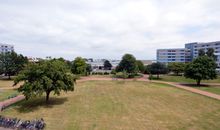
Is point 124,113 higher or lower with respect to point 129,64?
lower

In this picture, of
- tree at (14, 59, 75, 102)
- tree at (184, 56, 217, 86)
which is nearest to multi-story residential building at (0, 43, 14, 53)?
tree at (14, 59, 75, 102)

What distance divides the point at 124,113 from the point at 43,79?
11156mm

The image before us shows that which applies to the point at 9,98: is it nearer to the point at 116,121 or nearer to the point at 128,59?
the point at 116,121

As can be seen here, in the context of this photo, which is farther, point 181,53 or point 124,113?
point 181,53

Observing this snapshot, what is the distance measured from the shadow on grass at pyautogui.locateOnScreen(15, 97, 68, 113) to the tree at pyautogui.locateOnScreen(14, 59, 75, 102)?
184 centimetres

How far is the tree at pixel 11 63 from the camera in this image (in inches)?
2377

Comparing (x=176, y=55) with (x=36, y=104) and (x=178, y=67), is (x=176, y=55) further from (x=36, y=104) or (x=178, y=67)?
(x=36, y=104)

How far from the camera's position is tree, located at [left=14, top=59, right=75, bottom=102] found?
24141mm

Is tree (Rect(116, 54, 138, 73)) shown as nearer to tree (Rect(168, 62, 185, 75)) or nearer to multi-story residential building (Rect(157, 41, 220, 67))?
tree (Rect(168, 62, 185, 75))

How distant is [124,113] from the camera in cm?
2244

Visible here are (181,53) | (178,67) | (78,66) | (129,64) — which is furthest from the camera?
(181,53)

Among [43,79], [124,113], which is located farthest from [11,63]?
[124,113]

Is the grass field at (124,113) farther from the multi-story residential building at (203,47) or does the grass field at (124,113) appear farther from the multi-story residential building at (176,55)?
the multi-story residential building at (176,55)

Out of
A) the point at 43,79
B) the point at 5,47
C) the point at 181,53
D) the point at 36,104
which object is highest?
the point at 5,47
